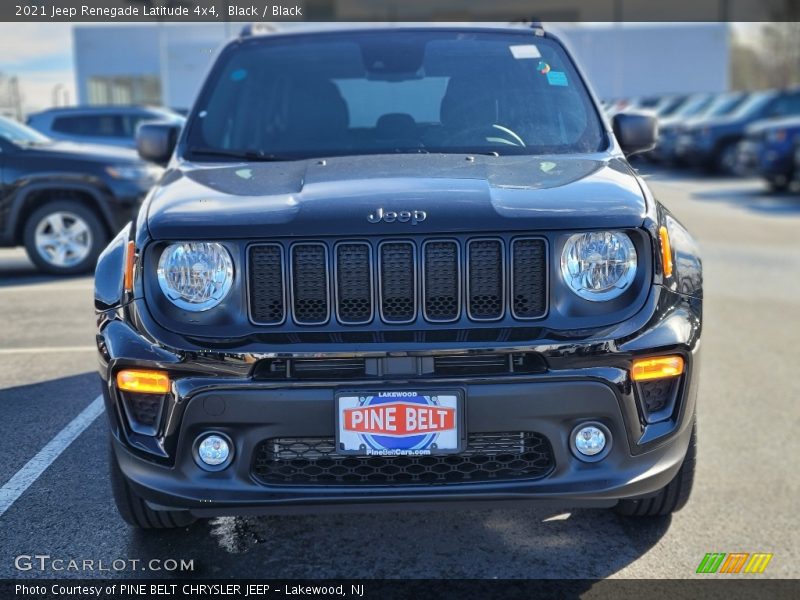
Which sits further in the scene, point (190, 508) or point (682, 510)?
point (682, 510)

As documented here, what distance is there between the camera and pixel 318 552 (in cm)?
322

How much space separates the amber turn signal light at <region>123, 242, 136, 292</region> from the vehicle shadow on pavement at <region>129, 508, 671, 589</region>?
3.16 ft

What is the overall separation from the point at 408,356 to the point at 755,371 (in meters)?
3.57

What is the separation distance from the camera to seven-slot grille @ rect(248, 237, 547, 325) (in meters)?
2.74

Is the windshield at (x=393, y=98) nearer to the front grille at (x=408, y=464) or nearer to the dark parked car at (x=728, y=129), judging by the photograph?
the front grille at (x=408, y=464)

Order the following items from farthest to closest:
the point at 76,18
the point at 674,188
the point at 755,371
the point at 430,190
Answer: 1. the point at 674,188
2. the point at 76,18
3. the point at 755,371
4. the point at 430,190

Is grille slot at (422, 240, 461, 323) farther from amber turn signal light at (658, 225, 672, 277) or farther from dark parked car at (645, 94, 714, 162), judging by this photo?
dark parked car at (645, 94, 714, 162)

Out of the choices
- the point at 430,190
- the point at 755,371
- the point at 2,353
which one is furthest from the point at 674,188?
the point at 430,190

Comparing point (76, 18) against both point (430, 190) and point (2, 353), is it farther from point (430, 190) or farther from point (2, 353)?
point (430, 190)

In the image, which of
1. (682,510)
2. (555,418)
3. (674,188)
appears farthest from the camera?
(674,188)

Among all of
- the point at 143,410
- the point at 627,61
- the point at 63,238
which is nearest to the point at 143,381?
the point at 143,410

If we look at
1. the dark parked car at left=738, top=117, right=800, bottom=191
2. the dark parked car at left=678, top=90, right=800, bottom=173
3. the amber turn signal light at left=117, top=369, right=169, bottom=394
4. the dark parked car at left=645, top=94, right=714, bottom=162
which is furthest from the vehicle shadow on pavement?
the dark parked car at left=645, top=94, right=714, bottom=162

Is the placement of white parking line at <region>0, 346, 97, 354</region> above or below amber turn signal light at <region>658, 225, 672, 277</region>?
below

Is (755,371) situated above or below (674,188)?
above
